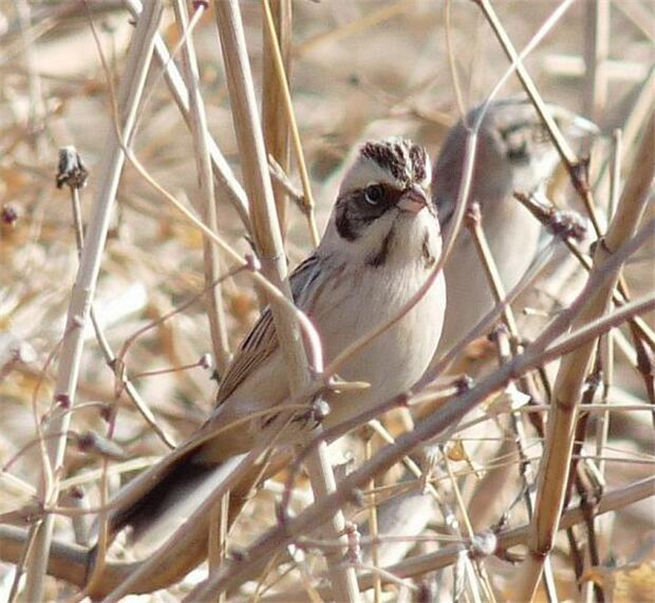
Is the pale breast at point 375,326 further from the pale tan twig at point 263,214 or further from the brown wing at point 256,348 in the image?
the pale tan twig at point 263,214

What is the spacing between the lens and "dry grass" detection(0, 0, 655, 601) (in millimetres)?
2545

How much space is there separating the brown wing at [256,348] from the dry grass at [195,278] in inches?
1.4

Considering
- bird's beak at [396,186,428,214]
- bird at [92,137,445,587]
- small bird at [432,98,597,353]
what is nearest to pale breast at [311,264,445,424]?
bird at [92,137,445,587]

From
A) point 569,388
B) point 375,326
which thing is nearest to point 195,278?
point 375,326

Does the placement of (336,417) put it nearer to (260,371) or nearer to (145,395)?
(260,371)

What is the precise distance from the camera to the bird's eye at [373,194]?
2.60m

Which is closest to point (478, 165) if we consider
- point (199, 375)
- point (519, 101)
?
point (519, 101)

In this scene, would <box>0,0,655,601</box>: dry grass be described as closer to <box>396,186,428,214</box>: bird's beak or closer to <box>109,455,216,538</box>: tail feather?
<box>109,455,216,538</box>: tail feather

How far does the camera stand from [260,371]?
2.63 metres

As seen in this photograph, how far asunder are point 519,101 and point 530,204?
6.15 feet

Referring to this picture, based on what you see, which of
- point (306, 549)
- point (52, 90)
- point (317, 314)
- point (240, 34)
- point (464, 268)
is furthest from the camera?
point (52, 90)

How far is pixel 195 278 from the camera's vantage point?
153 inches

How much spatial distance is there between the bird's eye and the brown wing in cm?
15

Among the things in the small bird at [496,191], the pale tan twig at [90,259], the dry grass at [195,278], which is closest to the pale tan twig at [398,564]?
the dry grass at [195,278]
